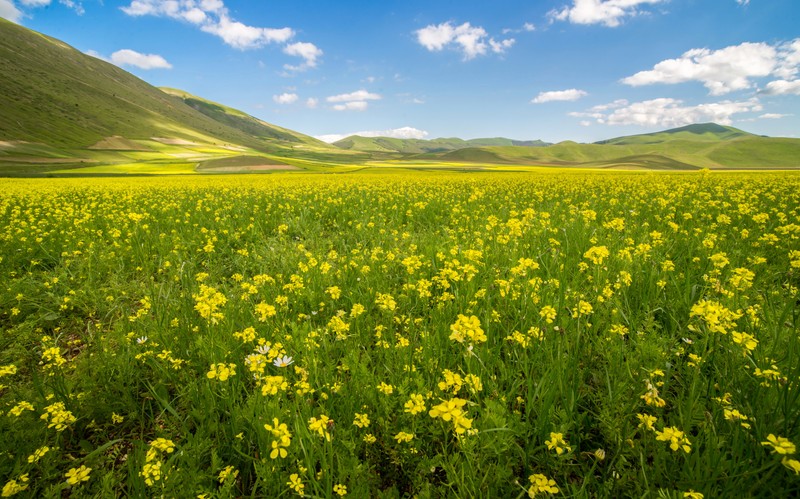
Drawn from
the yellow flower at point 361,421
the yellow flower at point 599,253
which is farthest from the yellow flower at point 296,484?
the yellow flower at point 599,253

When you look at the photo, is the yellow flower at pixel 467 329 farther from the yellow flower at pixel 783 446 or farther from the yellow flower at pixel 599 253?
the yellow flower at pixel 599 253

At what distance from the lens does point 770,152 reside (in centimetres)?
14338

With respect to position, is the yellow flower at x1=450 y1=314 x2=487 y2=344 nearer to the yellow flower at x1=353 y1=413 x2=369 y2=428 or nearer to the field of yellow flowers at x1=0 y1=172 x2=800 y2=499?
the field of yellow flowers at x1=0 y1=172 x2=800 y2=499

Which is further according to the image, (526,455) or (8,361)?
(8,361)

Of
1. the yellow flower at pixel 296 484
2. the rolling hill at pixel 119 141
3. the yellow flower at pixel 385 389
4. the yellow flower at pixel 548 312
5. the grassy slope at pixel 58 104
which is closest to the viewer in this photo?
the yellow flower at pixel 296 484

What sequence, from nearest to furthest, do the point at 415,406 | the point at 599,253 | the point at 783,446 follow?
the point at 783,446
the point at 415,406
the point at 599,253

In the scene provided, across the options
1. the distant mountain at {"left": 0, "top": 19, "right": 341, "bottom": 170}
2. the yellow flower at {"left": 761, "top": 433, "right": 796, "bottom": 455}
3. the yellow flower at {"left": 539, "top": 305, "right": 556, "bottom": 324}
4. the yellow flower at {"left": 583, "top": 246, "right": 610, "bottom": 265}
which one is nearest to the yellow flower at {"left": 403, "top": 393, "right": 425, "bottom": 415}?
the yellow flower at {"left": 539, "top": 305, "right": 556, "bottom": 324}

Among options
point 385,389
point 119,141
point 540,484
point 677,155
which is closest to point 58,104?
point 119,141

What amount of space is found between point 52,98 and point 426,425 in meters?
207

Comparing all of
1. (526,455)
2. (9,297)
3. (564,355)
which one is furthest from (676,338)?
(9,297)

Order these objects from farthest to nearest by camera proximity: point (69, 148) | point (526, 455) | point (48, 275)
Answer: point (69, 148), point (48, 275), point (526, 455)

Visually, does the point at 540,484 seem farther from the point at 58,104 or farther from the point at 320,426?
the point at 58,104

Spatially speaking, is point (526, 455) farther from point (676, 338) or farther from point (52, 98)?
point (52, 98)

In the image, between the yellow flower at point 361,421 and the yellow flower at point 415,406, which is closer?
the yellow flower at point 415,406
